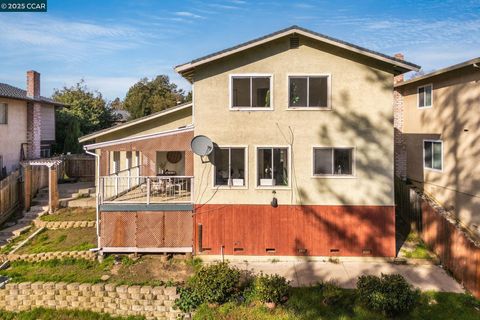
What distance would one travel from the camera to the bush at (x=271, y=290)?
11.9m

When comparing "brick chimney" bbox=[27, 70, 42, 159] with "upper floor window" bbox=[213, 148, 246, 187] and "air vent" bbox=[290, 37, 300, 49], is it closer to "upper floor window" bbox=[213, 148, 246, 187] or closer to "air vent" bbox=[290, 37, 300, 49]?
"upper floor window" bbox=[213, 148, 246, 187]

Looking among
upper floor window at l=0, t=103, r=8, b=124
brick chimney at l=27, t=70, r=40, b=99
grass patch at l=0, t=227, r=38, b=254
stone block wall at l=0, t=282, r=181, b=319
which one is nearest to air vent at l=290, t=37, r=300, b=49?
stone block wall at l=0, t=282, r=181, b=319

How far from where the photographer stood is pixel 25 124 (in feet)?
88.8

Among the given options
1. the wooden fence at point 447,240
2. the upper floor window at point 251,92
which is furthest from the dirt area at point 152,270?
the wooden fence at point 447,240

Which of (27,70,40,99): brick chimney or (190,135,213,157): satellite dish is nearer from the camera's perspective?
(190,135,213,157): satellite dish

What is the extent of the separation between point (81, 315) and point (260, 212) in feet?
26.2

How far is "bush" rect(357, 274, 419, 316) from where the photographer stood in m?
11.2

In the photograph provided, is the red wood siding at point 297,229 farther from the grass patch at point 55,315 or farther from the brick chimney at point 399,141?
the brick chimney at point 399,141

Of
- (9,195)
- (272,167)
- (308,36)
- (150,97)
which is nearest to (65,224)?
(9,195)

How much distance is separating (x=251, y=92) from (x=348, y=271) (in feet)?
28.2

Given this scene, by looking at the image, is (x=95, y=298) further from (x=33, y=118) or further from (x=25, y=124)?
(x=33, y=118)

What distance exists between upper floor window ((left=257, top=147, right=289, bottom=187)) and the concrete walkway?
11.6 feet

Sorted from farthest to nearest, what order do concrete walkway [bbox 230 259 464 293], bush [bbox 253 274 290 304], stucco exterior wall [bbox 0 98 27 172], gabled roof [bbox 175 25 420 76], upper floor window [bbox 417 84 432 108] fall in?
stucco exterior wall [bbox 0 98 27 172], upper floor window [bbox 417 84 432 108], gabled roof [bbox 175 25 420 76], concrete walkway [bbox 230 259 464 293], bush [bbox 253 274 290 304]

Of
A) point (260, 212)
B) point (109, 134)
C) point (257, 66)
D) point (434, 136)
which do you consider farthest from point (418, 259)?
point (109, 134)
